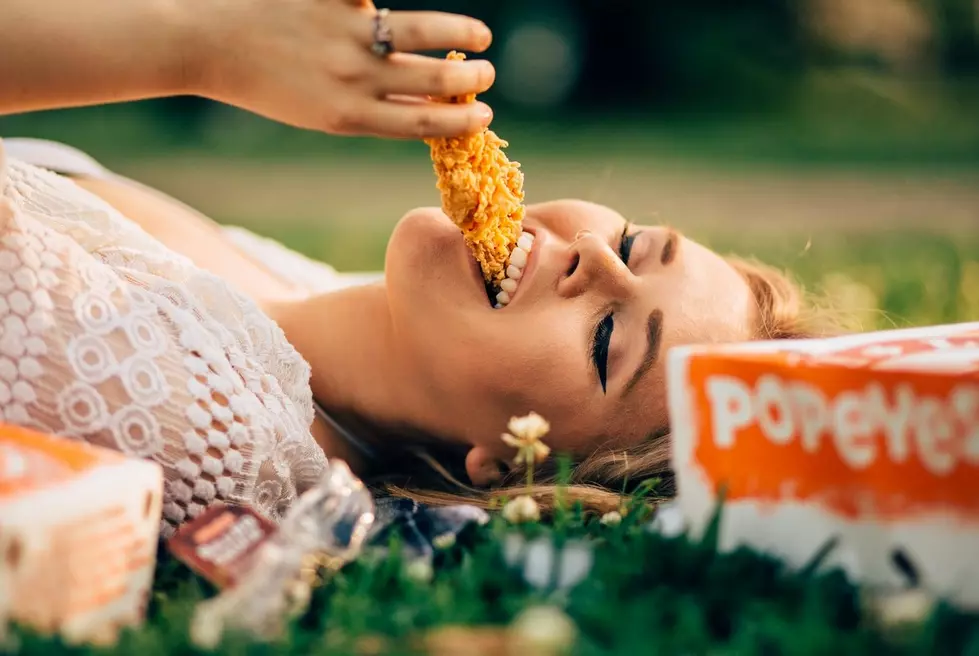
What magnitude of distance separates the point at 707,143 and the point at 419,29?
42.4 feet

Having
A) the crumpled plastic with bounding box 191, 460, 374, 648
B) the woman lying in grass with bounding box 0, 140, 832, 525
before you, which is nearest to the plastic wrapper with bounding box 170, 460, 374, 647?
the crumpled plastic with bounding box 191, 460, 374, 648

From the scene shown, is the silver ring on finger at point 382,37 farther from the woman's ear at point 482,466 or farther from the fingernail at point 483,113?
the woman's ear at point 482,466

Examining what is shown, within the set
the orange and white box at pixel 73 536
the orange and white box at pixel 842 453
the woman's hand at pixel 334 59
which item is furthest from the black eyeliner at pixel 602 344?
the orange and white box at pixel 73 536

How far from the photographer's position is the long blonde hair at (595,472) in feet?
8.86

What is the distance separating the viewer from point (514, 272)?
2797 mm

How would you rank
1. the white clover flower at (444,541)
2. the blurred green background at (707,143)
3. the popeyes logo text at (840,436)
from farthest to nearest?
the blurred green background at (707,143), the white clover flower at (444,541), the popeyes logo text at (840,436)

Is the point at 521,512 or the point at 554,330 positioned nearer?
the point at 521,512

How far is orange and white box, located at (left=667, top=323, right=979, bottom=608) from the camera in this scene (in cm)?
183

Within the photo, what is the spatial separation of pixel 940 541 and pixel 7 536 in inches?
57.9

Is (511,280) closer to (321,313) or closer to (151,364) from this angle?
(321,313)

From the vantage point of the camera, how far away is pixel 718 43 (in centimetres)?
1806

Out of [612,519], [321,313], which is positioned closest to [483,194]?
[321,313]

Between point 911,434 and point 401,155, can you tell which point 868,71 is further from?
point 911,434

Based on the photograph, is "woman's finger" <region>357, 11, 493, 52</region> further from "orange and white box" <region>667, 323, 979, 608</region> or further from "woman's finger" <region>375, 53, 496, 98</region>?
"orange and white box" <region>667, 323, 979, 608</region>
